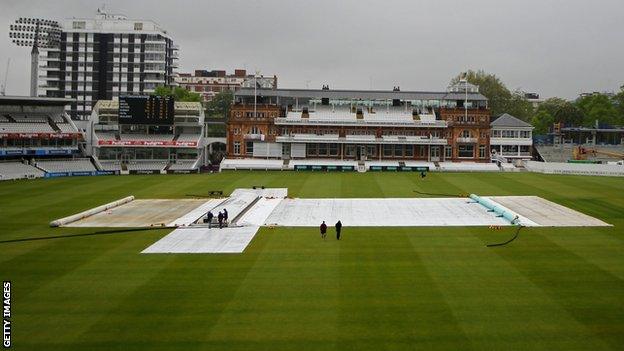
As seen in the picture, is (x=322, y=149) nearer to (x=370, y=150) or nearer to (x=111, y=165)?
(x=370, y=150)

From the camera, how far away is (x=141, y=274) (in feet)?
77.8

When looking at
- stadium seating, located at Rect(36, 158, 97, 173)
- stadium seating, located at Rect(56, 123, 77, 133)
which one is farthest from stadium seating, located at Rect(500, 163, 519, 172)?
stadium seating, located at Rect(56, 123, 77, 133)

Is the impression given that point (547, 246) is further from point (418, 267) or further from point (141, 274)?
point (141, 274)

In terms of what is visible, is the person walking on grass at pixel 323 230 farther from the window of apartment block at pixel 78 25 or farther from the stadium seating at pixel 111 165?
the window of apartment block at pixel 78 25

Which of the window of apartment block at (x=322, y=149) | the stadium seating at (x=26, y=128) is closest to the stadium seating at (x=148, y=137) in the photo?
the stadium seating at (x=26, y=128)

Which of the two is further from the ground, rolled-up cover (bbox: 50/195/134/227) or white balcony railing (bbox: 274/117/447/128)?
white balcony railing (bbox: 274/117/447/128)

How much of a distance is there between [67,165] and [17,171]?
7.12m

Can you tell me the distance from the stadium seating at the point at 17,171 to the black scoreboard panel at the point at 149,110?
45.1 feet

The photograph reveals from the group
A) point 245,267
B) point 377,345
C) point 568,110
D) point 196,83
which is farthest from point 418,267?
point 196,83

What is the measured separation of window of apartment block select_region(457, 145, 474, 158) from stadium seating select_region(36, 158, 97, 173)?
53.1 meters

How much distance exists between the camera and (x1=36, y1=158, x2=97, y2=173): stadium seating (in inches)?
2842

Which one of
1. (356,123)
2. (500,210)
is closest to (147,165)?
(356,123)

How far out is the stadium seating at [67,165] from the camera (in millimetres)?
72188

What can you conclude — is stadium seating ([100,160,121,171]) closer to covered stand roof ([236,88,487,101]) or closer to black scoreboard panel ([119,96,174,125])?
black scoreboard panel ([119,96,174,125])
